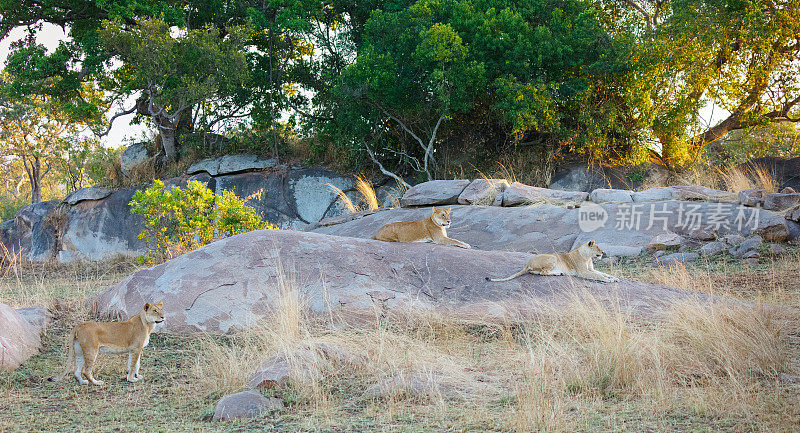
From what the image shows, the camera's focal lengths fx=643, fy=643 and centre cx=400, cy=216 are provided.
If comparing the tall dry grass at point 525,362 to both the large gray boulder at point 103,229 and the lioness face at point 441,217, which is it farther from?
the large gray boulder at point 103,229

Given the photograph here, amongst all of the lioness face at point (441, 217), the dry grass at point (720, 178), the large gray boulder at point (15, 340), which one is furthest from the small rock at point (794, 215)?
the large gray boulder at point (15, 340)

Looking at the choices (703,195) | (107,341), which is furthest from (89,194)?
(703,195)

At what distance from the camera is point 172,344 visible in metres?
6.48

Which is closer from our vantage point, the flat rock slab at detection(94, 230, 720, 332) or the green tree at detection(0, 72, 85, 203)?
the flat rock slab at detection(94, 230, 720, 332)

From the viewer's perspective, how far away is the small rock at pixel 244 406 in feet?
14.3

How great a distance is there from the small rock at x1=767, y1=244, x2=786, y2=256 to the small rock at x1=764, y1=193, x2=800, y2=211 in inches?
59.6

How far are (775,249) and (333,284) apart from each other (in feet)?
25.0

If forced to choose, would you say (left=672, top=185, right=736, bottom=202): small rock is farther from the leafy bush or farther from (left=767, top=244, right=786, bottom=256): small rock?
the leafy bush

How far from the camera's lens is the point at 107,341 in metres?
5.42

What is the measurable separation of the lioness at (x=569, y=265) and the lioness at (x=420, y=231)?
4.15 ft

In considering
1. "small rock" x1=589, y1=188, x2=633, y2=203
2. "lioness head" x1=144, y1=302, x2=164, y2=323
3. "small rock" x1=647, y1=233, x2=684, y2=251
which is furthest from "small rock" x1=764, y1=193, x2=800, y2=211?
"lioness head" x1=144, y1=302, x2=164, y2=323

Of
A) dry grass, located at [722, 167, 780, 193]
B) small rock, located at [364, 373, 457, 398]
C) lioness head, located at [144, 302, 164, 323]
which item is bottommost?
small rock, located at [364, 373, 457, 398]

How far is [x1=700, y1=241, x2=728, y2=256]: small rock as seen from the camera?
10.8 m

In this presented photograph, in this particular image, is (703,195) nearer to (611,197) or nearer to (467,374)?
(611,197)
